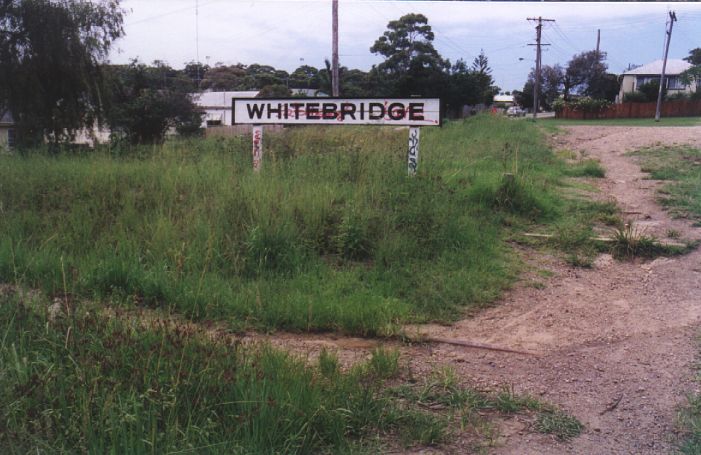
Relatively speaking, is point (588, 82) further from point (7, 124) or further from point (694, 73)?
point (7, 124)

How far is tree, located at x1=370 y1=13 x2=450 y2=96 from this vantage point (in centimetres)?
862

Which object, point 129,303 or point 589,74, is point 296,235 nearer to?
point 129,303

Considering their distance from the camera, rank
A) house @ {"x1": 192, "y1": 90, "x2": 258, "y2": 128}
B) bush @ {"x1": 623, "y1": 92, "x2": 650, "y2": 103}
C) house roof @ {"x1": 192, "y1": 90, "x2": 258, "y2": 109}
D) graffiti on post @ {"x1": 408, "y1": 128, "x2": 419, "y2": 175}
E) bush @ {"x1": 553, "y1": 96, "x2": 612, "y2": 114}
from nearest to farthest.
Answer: graffiti on post @ {"x1": 408, "y1": 128, "x2": 419, "y2": 175}, house roof @ {"x1": 192, "y1": 90, "x2": 258, "y2": 109}, house @ {"x1": 192, "y1": 90, "x2": 258, "y2": 128}, bush @ {"x1": 623, "y1": 92, "x2": 650, "y2": 103}, bush @ {"x1": 553, "y1": 96, "x2": 612, "y2": 114}

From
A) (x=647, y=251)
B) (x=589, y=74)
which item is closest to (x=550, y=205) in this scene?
(x=647, y=251)

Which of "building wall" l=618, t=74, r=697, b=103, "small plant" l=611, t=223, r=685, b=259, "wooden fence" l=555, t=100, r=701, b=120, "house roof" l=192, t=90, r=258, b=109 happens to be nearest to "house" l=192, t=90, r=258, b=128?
"house roof" l=192, t=90, r=258, b=109

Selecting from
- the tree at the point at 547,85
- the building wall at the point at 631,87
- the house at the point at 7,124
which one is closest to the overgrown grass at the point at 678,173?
the building wall at the point at 631,87

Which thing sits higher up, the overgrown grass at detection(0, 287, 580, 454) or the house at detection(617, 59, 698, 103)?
the house at detection(617, 59, 698, 103)

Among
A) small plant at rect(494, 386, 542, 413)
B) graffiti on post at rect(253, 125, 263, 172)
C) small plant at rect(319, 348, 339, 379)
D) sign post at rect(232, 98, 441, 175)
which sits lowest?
small plant at rect(494, 386, 542, 413)

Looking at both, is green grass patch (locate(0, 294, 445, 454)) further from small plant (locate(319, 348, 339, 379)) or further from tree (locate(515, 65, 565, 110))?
tree (locate(515, 65, 565, 110))

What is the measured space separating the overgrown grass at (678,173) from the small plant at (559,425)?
18.3 feet

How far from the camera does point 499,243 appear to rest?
6945 mm

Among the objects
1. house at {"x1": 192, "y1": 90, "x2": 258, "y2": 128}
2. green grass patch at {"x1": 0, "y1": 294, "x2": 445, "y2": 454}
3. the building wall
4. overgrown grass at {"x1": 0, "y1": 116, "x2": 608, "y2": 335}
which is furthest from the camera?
house at {"x1": 192, "y1": 90, "x2": 258, "y2": 128}

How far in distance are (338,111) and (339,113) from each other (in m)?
0.03

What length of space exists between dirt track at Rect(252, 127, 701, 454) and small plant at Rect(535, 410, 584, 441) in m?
0.05
